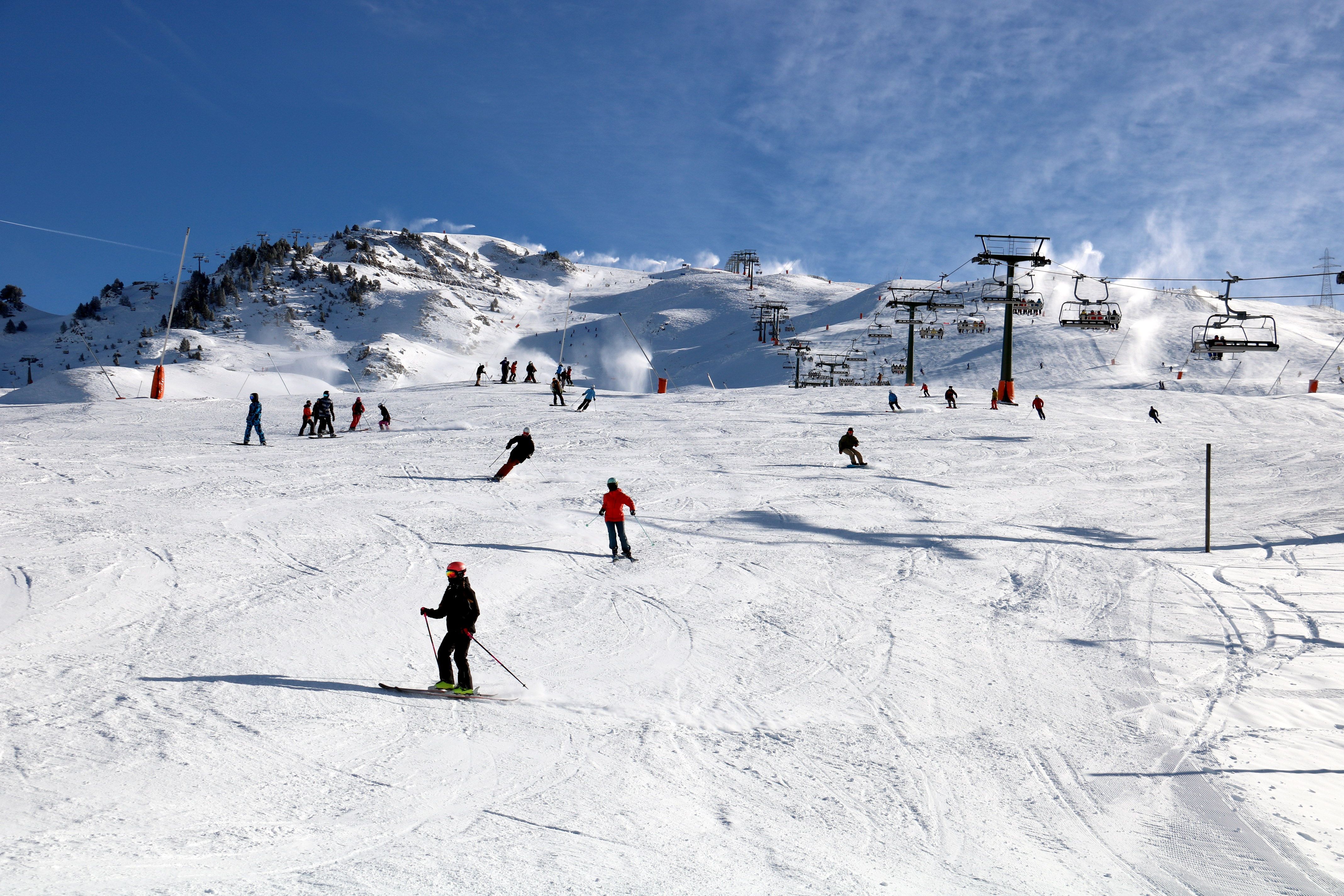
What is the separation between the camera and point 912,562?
1310 cm

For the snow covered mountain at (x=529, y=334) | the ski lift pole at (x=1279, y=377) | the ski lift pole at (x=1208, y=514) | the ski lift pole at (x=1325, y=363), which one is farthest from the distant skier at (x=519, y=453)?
the ski lift pole at (x=1325, y=363)

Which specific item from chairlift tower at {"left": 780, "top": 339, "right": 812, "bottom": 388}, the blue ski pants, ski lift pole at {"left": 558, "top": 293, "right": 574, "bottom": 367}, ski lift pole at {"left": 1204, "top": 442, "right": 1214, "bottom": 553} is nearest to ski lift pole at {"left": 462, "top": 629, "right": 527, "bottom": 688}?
the blue ski pants

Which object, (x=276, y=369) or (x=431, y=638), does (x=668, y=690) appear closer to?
(x=431, y=638)

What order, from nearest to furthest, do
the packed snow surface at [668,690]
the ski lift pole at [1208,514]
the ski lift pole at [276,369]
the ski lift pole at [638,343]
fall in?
the packed snow surface at [668,690] → the ski lift pole at [1208,514] → the ski lift pole at [638,343] → the ski lift pole at [276,369]

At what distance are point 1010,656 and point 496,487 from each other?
11890mm

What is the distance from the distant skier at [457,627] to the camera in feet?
25.1

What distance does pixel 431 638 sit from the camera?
308 inches

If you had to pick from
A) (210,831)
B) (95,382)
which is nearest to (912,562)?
(210,831)

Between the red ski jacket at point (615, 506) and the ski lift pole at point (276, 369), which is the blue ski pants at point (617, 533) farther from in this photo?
the ski lift pole at point (276, 369)

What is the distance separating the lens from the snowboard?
757cm

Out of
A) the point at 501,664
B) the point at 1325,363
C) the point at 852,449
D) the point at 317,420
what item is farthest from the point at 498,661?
the point at 1325,363

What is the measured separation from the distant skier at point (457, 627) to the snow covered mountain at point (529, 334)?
35.5 meters

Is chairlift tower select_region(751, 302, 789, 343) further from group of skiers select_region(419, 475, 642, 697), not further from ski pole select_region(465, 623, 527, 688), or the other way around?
group of skiers select_region(419, 475, 642, 697)

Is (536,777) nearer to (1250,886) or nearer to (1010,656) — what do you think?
(1250,886)
